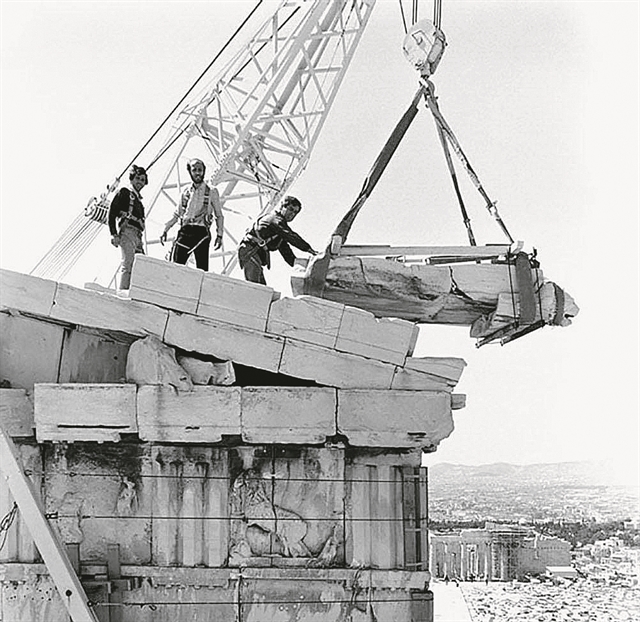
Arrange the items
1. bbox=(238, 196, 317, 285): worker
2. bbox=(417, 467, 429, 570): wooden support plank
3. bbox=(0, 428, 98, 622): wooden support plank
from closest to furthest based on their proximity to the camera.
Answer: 1. bbox=(0, 428, 98, 622): wooden support plank
2. bbox=(417, 467, 429, 570): wooden support plank
3. bbox=(238, 196, 317, 285): worker

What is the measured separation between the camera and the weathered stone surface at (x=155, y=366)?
32.1 ft

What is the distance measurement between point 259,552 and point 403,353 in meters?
2.18

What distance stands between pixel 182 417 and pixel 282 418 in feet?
2.87

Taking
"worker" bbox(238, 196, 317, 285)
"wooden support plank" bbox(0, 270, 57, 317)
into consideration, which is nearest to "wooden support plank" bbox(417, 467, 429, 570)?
"worker" bbox(238, 196, 317, 285)

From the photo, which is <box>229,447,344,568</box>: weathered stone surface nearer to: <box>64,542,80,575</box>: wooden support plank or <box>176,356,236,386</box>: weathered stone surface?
<box>176,356,236,386</box>: weathered stone surface

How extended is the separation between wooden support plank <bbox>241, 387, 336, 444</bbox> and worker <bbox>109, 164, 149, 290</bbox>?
7.53 feet

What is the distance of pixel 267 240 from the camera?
11242mm

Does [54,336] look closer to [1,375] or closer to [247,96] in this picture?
[1,375]

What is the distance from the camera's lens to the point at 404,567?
10.0m

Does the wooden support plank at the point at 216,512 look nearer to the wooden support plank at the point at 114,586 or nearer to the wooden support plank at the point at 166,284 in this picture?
the wooden support plank at the point at 114,586

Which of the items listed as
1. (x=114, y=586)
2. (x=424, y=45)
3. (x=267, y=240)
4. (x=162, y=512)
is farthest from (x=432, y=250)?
(x=424, y=45)

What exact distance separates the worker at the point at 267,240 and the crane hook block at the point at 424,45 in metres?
Answer: 4.86

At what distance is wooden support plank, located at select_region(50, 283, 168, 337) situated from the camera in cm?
992

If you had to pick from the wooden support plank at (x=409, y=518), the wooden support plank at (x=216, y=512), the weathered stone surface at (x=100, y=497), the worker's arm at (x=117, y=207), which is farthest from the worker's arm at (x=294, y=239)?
the weathered stone surface at (x=100, y=497)
